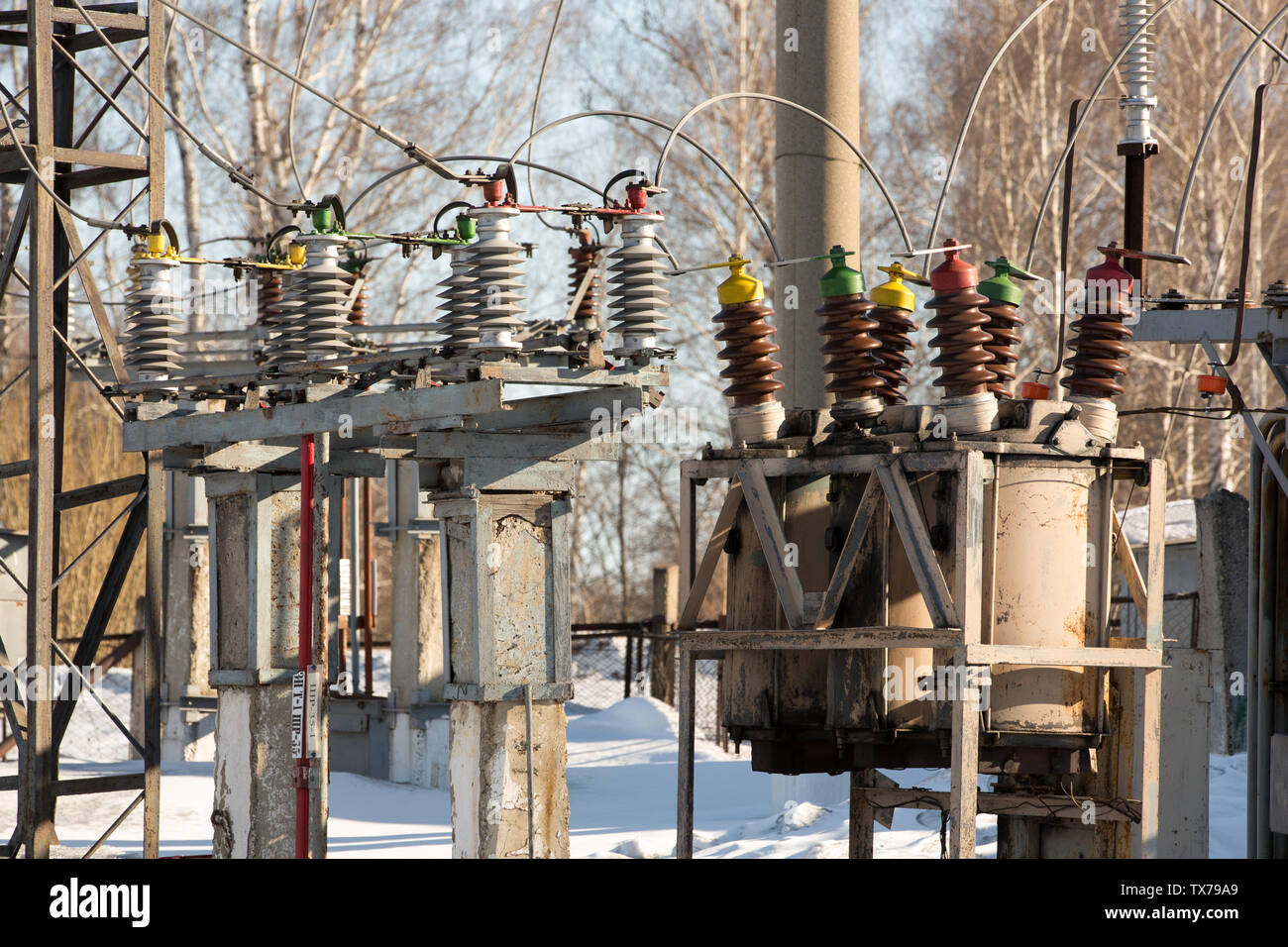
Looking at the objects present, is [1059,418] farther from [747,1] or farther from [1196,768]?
[747,1]

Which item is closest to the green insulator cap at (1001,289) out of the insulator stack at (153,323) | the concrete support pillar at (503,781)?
the concrete support pillar at (503,781)

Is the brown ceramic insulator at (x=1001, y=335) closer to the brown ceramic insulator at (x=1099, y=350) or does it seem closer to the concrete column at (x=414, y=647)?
the brown ceramic insulator at (x=1099, y=350)

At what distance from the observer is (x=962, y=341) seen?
26.9 ft

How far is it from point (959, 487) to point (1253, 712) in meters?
3.25

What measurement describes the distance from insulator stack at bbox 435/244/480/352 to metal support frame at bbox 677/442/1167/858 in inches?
52.5

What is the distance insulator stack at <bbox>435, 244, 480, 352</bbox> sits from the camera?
892 cm

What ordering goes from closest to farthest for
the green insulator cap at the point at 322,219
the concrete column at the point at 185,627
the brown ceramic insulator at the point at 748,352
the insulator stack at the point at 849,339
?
the insulator stack at the point at 849,339 < the brown ceramic insulator at the point at 748,352 < the green insulator cap at the point at 322,219 < the concrete column at the point at 185,627

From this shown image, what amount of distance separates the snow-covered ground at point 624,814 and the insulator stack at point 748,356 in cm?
408

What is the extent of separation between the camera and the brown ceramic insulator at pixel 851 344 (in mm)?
8586

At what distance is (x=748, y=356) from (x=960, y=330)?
1132mm

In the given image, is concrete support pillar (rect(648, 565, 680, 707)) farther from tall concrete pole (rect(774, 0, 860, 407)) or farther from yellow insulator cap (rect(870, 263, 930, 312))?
yellow insulator cap (rect(870, 263, 930, 312))

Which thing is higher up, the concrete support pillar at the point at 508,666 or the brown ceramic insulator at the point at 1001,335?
the brown ceramic insulator at the point at 1001,335

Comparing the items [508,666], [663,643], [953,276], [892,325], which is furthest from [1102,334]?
[663,643]

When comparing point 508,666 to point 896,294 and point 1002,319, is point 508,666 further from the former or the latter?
point 1002,319
